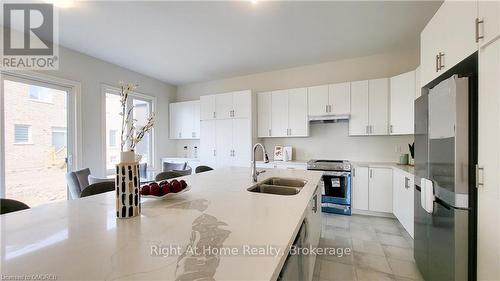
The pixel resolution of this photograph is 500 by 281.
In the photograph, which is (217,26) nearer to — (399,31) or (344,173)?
(399,31)

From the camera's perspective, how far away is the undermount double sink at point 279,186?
68.2 inches

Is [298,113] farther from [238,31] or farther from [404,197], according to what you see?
[404,197]

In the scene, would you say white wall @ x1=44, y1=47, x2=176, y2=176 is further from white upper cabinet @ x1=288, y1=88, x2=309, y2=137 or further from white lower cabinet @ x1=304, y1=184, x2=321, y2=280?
white lower cabinet @ x1=304, y1=184, x2=321, y2=280

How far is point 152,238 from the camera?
29.8 inches

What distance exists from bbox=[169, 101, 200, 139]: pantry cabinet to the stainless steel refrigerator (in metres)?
4.26

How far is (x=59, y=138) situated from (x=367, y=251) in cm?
446

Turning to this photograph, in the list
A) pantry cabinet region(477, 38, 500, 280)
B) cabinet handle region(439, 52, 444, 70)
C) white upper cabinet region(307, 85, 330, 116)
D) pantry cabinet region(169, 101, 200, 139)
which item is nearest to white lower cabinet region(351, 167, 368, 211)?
white upper cabinet region(307, 85, 330, 116)

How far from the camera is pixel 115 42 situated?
2.97 m

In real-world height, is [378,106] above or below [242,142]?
above

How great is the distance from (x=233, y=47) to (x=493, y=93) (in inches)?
115

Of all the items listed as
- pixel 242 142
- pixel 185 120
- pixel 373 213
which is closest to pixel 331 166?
pixel 373 213

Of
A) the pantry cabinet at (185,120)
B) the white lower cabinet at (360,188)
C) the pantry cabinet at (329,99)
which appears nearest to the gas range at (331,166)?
the white lower cabinet at (360,188)

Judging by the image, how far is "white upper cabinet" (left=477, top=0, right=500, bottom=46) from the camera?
3.11 feet

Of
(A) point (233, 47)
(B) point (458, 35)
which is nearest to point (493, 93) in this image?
(B) point (458, 35)
